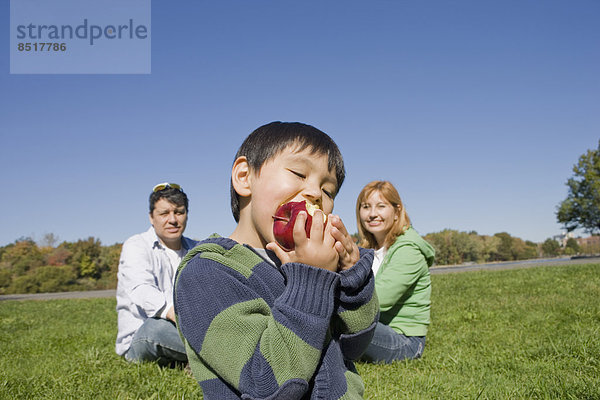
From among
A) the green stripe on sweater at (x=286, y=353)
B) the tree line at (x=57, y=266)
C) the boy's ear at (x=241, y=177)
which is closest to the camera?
the green stripe on sweater at (x=286, y=353)

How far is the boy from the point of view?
140cm

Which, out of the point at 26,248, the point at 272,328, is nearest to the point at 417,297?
the point at 272,328

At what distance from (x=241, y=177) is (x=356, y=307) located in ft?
2.25

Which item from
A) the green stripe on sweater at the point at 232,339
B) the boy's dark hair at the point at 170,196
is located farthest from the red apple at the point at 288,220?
the boy's dark hair at the point at 170,196

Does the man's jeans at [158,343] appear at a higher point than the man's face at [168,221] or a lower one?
lower

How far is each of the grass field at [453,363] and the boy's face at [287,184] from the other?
210 cm

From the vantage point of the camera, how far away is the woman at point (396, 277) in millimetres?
4414

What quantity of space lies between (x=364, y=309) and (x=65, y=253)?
41874 millimetres

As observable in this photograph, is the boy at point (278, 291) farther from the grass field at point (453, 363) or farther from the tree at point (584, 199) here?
the tree at point (584, 199)

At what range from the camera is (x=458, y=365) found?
13.8 ft

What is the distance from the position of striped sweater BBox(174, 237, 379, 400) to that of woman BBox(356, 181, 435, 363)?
270 centimetres

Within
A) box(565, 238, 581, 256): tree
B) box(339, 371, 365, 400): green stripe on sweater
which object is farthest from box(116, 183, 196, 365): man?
box(565, 238, 581, 256): tree

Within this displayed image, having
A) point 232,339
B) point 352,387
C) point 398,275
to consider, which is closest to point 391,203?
point 398,275

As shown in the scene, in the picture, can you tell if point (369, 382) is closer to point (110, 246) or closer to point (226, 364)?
point (226, 364)
